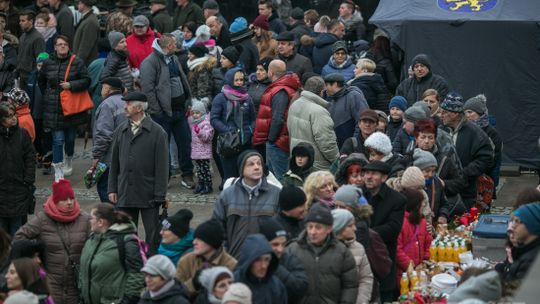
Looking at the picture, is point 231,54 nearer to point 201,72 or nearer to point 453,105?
point 201,72

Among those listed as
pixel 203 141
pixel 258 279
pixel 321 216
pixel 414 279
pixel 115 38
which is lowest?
pixel 203 141

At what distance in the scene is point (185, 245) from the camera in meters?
11.1

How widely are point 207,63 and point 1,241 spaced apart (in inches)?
278

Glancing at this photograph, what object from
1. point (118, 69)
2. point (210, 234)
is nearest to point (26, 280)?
point (210, 234)

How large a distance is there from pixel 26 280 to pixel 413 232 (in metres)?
3.99

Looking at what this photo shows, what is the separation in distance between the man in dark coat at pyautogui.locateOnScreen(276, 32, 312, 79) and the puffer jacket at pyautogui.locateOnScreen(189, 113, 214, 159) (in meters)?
1.44

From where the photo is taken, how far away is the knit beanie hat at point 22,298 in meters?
9.23

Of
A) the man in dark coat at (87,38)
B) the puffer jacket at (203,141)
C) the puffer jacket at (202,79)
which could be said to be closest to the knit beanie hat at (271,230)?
the puffer jacket at (203,141)

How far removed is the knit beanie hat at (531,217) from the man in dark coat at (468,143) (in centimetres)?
477

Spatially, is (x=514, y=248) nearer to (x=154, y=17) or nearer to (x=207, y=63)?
(x=207, y=63)

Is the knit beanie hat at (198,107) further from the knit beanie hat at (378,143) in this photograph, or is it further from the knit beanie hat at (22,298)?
the knit beanie hat at (22,298)

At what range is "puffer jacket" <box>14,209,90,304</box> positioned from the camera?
11.8 m

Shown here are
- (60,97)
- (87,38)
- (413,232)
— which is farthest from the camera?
(87,38)

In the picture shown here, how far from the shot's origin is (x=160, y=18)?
71.2ft
